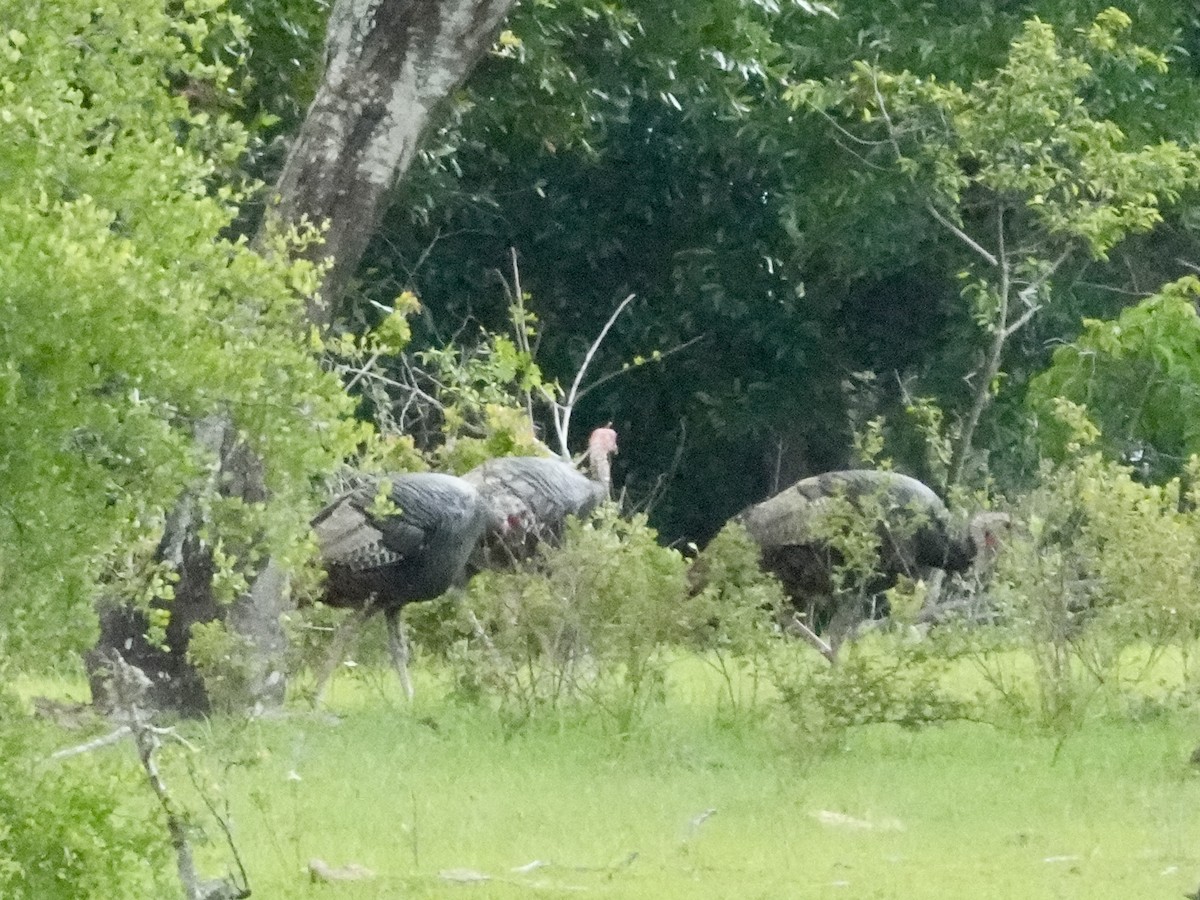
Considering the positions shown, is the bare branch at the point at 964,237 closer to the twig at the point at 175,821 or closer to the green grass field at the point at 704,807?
the green grass field at the point at 704,807

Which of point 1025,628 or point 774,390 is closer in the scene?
point 1025,628

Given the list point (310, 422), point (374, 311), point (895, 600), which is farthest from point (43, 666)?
point (374, 311)

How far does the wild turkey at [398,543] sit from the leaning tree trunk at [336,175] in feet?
1.79

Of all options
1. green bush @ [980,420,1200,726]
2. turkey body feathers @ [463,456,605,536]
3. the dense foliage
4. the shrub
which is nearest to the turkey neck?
turkey body feathers @ [463,456,605,536]

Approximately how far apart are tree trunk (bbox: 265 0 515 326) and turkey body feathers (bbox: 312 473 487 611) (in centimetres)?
158

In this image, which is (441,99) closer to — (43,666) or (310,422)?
(310,422)

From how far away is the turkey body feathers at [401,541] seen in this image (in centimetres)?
1204

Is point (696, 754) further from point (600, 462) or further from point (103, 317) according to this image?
point (600, 462)

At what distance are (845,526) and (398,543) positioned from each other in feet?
8.70

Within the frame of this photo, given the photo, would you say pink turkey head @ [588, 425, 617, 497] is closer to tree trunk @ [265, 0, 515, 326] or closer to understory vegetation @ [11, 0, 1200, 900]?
understory vegetation @ [11, 0, 1200, 900]

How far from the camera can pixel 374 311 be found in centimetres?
2161

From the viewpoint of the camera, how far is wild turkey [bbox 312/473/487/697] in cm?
1204

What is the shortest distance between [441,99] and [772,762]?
10.6 ft

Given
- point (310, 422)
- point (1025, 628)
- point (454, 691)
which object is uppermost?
point (310, 422)
